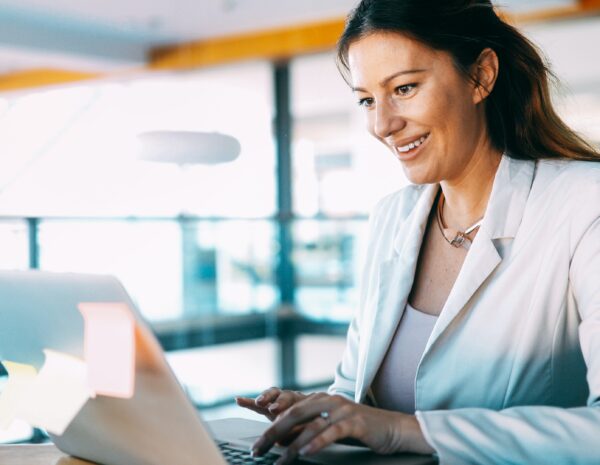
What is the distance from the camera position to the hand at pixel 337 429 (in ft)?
3.12

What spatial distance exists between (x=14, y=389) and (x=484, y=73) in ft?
2.98

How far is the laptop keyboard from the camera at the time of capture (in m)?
1.00

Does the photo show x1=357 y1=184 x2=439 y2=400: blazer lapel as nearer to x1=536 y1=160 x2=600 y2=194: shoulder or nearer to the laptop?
x1=536 y1=160 x2=600 y2=194: shoulder

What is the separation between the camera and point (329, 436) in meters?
0.95

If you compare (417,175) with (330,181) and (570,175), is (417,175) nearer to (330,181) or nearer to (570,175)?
(570,175)

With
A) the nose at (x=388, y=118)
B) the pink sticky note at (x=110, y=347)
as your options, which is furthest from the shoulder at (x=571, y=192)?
the pink sticky note at (x=110, y=347)

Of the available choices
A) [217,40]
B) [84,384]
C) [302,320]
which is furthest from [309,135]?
[84,384]

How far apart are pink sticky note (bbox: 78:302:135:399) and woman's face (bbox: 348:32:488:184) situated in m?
0.66

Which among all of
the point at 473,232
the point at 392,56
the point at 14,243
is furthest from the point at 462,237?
the point at 14,243

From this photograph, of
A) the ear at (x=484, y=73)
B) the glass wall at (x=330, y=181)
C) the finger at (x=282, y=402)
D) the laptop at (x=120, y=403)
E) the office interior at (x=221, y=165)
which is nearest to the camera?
the laptop at (x=120, y=403)

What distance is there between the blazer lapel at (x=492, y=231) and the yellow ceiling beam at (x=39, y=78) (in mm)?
8804

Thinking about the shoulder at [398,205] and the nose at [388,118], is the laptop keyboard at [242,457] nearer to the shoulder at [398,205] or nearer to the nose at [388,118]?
the nose at [388,118]

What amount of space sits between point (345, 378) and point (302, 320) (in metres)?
6.14

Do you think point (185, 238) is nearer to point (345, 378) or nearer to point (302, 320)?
point (302, 320)
